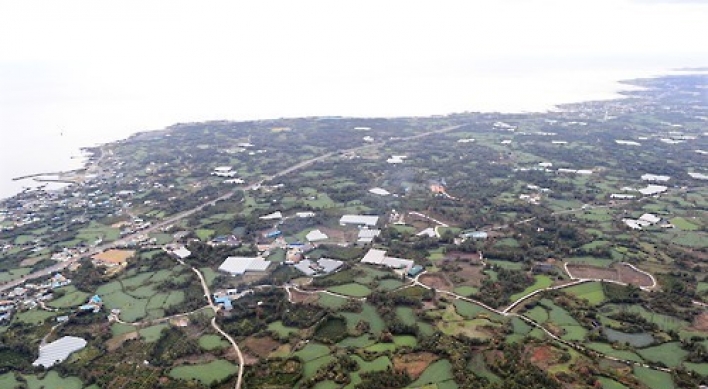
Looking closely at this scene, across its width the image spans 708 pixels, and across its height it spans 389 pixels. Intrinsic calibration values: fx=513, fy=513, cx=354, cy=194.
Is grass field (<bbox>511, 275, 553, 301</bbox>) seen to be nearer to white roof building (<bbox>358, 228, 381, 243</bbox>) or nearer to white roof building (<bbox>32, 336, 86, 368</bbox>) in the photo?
white roof building (<bbox>358, 228, 381, 243</bbox>)

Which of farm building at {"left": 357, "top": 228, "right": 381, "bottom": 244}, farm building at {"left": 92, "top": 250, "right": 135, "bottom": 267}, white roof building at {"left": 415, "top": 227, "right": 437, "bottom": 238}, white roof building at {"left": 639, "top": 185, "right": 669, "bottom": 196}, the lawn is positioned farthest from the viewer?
white roof building at {"left": 639, "top": 185, "right": 669, "bottom": 196}

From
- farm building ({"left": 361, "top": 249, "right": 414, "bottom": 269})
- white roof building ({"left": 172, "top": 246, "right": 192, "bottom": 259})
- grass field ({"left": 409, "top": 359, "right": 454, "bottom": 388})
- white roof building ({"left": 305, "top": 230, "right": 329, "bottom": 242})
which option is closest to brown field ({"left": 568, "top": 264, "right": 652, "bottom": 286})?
farm building ({"left": 361, "top": 249, "right": 414, "bottom": 269})

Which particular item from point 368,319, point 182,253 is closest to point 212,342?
point 368,319

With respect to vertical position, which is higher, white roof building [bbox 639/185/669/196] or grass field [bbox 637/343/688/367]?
white roof building [bbox 639/185/669/196]

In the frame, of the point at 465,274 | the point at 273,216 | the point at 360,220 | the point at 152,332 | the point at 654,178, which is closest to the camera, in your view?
the point at 152,332

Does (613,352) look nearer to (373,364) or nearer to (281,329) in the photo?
(373,364)

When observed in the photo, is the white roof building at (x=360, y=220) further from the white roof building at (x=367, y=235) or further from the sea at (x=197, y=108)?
the sea at (x=197, y=108)

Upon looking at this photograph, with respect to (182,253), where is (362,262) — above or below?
below
